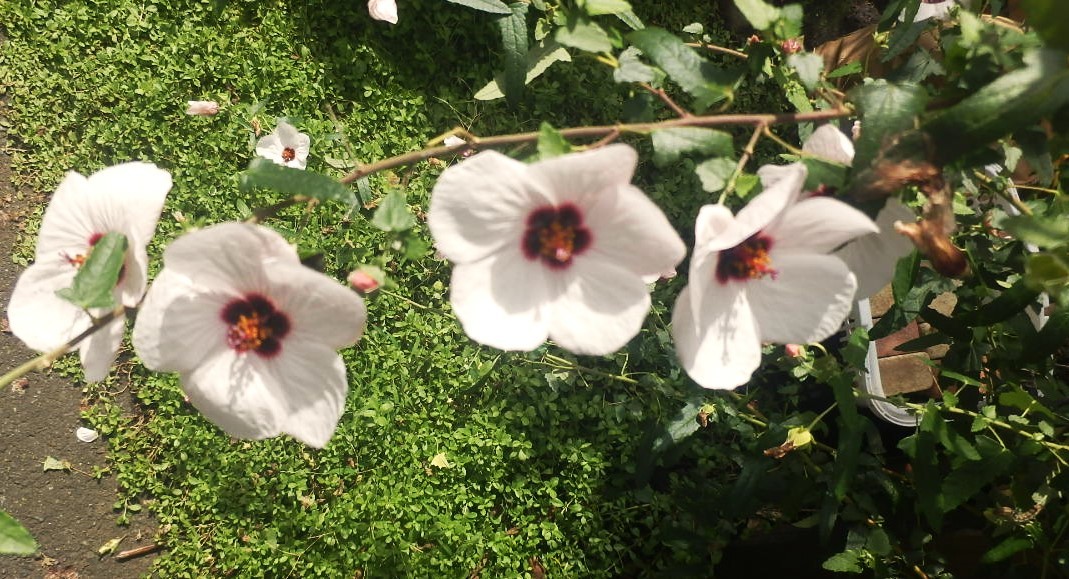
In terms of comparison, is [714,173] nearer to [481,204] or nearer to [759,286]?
[759,286]

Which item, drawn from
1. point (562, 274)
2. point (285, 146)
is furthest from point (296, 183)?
point (285, 146)

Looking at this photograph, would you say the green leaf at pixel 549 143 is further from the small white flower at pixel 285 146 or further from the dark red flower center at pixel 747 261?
the small white flower at pixel 285 146

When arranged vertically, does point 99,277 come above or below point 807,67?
below

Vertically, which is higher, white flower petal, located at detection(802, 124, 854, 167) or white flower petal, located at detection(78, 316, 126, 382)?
white flower petal, located at detection(802, 124, 854, 167)

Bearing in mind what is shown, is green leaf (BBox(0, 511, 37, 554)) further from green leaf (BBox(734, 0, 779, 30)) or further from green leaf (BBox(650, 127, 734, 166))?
green leaf (BBox(734, 0, 779, 30))

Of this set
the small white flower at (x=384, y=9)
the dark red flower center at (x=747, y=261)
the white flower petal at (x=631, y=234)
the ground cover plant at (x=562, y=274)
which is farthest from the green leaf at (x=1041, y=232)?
the small white flower at (x=384, y=9)

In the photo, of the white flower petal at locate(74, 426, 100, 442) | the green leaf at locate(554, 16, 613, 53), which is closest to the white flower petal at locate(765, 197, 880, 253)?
the green leaf at locate(554, 16, 613, 53)

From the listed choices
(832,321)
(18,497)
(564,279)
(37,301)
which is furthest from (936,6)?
(18,497)
